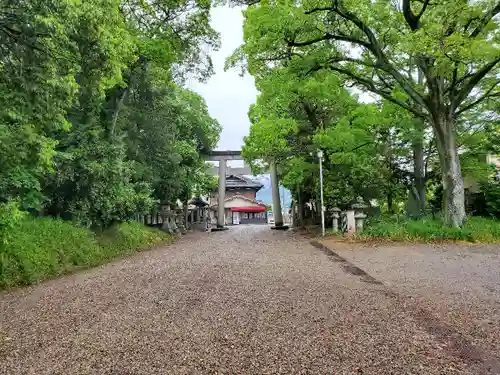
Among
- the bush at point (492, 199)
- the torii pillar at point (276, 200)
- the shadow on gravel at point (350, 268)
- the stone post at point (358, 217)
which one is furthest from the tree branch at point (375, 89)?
the torii pillar at point (276, 200)

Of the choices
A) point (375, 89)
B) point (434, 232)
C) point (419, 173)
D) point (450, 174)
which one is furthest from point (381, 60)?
point (419, 173)

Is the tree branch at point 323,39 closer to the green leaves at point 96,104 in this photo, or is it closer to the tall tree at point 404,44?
the tall tree at point 404,44

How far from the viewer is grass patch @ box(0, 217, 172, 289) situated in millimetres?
6254

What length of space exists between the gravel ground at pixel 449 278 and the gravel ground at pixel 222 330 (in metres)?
0.31

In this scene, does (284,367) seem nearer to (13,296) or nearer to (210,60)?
(13,296)

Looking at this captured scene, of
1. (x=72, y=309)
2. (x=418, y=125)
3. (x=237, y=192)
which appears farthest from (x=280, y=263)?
(x=237, y=192)

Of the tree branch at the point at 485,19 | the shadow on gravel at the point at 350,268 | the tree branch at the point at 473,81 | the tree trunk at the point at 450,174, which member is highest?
the tree branch at the point at 485,19

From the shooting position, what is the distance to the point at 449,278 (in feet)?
18.0

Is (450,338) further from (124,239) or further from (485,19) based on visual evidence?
(124,239)

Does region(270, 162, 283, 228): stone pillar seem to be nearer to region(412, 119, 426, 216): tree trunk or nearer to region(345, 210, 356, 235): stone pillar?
region(412, 119, 426, 216): tree trunk

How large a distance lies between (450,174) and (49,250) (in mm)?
10509

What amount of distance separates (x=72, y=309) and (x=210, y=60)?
31.1 ft

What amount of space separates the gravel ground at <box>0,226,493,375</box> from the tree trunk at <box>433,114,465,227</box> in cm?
679

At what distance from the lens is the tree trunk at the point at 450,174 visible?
1113 cm
